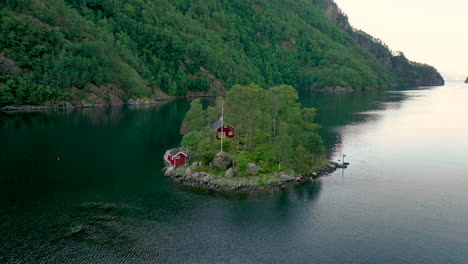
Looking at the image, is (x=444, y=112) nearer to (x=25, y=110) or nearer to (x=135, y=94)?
(x=135, y=94)

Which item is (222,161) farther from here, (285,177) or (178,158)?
(285,177)

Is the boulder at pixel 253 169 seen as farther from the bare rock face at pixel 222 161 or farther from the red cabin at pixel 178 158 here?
the red cabin at pixel 178 158

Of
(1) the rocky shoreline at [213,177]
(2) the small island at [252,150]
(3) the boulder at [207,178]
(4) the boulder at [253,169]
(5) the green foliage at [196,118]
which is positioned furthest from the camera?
(5) the green foliage at [196,118]

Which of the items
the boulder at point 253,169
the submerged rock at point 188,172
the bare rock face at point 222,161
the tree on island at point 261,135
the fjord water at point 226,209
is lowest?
the fjord water at point 226,209

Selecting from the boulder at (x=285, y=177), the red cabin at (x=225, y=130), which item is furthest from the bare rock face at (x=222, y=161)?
the red cabin at (x=225, y=130)

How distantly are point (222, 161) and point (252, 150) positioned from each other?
11.4 metres

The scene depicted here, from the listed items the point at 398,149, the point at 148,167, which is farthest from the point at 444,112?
the point at 148,167

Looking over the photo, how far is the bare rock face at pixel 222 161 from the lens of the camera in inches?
2574

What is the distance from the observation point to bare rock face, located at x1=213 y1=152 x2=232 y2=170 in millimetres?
65375

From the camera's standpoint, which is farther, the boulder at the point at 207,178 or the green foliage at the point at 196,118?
the green foliage at the point at 196,118

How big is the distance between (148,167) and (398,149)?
211 feet

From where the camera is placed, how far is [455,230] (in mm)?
47906

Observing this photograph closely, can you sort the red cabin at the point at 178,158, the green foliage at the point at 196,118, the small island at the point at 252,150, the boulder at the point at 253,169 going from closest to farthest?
the small island at the point at 252,150, the boulder at the point at 253,169, the red cabin at the point at 178,158, the green foliage at the point at 196,118

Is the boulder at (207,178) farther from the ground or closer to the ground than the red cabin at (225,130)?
closer to the ground
